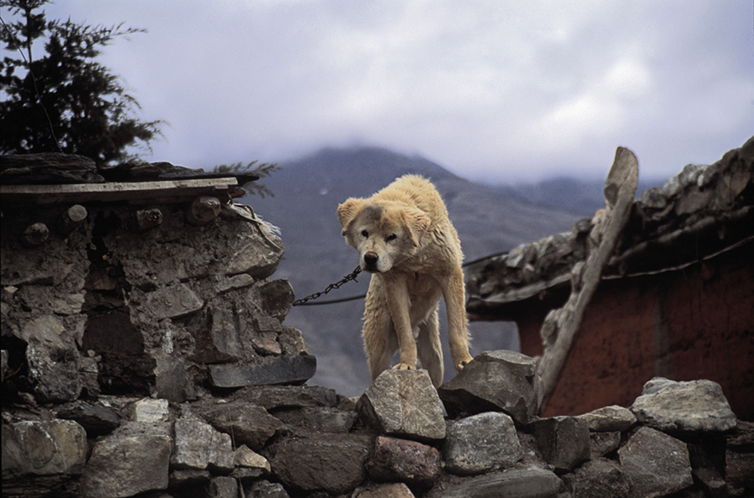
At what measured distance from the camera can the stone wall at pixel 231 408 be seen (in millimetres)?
3275

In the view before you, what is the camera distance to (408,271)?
4.48m

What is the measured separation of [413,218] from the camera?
4.16 meters

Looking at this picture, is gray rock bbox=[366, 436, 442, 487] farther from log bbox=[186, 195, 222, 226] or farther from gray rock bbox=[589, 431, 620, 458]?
log bbox=[186, 195, 222, 226]

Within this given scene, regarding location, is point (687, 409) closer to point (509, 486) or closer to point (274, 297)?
point (509, 486)

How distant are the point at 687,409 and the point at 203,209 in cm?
373

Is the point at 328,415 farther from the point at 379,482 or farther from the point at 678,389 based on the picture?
the point at 678,389

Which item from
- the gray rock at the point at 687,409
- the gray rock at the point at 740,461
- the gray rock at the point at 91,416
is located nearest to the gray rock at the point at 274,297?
the gray rock at the point at 91,416

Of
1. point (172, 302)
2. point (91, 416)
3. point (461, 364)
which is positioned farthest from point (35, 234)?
point (461, 364)

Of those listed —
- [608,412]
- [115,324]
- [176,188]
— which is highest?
[176,188]

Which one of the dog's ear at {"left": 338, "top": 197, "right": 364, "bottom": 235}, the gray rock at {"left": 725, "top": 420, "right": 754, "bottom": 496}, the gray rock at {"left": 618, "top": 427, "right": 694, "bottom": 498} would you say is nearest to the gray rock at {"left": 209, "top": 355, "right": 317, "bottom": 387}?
the dog's ear at {"left": 338, "top": 197, "right": 364, "bottom": 235}

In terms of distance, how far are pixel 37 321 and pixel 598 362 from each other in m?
6.67

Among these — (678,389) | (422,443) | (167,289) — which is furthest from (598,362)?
(167,289)

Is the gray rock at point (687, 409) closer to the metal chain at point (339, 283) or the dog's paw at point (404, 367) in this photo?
the dog's paw at point (404, 367)

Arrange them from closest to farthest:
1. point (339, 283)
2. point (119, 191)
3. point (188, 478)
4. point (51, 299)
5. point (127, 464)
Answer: point (127, 464), point (188, 478), point (51, 299), point (119, 191), point (339, 283)
